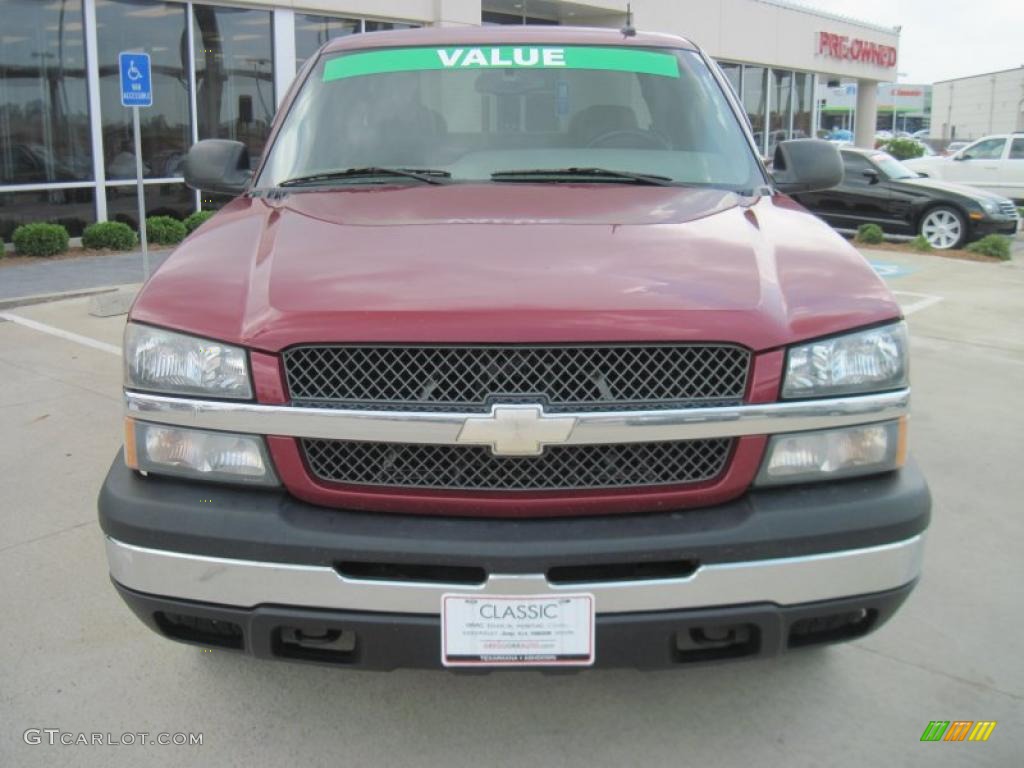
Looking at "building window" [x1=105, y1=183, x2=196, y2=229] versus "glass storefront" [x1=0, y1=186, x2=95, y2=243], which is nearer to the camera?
"glass storefront" [x1=0, y1=186, x2=95, y2=243]

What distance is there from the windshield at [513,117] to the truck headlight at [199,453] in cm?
131

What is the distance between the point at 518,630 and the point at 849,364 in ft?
3.43

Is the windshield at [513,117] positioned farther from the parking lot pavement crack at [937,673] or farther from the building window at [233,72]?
the building window at [233,72]

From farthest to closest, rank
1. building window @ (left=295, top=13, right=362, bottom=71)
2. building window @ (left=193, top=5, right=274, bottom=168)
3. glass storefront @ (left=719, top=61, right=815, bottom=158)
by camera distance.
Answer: glass storefront @ (left=719, top=61, right=815, bottom=158) → building window @ (left=295, top=13, right=362, bottom=71) → building window @ (left=193, top=5, right=274, bottom=168)

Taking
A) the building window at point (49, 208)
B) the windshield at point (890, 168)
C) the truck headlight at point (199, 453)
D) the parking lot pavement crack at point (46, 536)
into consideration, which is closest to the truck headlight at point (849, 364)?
the truck headlight at point (199, 453)

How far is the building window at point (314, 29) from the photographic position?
16109 mm

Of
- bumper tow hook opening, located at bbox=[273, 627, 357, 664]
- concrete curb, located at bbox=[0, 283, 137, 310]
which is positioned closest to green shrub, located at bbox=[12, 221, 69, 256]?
concrete curb, located at bbox=[0, 283, 137, 310]

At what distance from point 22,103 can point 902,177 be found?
1335cm

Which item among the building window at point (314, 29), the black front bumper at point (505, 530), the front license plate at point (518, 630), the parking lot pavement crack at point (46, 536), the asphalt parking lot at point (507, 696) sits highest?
the building window at point (314, 29)

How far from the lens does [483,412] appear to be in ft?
7.47

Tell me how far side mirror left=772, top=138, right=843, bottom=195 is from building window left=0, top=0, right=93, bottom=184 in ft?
40.3

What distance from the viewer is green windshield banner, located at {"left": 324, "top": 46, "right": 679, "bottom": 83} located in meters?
3.83

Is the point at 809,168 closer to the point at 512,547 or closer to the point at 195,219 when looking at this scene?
the point at 512,547

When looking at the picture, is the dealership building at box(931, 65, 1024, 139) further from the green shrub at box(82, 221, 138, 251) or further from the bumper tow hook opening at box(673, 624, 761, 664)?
the bumper tow hook opening at box(673, 624, 761, 664)
